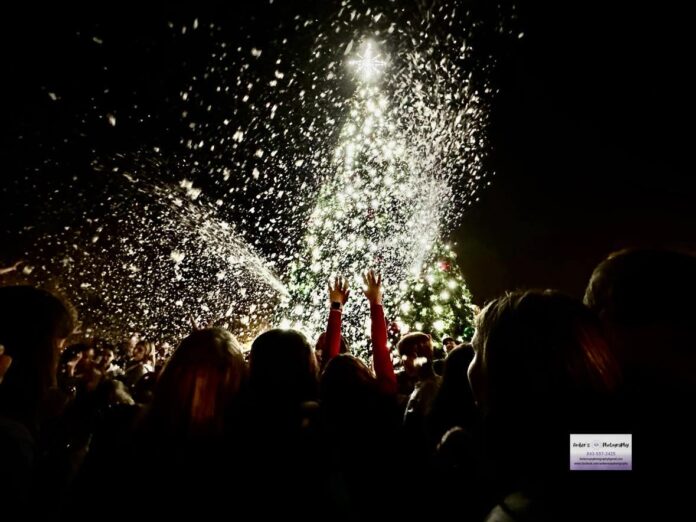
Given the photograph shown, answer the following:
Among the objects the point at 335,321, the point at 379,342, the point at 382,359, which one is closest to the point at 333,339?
the point at 335,321

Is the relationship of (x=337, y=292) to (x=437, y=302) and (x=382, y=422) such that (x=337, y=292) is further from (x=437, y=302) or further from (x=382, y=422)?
(x=437, y=302)

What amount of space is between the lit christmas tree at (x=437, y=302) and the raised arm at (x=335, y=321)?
20.4 metres

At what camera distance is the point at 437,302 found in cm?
2648

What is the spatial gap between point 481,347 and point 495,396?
0.77 ft

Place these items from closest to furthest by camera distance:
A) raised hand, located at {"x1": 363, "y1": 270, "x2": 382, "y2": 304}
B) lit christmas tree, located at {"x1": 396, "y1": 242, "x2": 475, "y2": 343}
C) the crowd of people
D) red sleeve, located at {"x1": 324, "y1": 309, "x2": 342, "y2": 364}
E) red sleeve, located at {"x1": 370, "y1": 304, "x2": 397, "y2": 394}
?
the crowd of people → red sleeve, located at {"x1": 370, "y1": 304, "x2": 397, "y2": 394} → red sleeve, located at {"x1": 324, "y1": 309, "x2": 342, "y2": 364} → raised hand, located at {"x1": 363, "y1": 270, "x2": 382, "y2": 304} → lit christmas tree, located at {"x1": 396, "y1": 242, "x2": 475, "y2": 343}

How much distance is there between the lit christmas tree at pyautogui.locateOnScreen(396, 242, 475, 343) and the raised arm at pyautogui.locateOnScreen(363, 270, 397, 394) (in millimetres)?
20800

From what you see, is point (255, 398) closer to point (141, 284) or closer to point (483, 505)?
point (483, 505)

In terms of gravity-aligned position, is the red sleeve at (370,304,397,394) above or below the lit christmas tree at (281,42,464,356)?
below

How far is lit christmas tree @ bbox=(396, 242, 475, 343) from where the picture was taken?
25.8 m

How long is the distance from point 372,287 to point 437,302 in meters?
22.4

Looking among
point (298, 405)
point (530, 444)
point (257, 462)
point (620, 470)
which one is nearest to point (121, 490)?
point (257, 462)

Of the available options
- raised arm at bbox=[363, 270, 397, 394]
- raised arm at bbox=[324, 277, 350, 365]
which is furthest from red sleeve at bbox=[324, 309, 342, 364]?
raised arm at bbox=[363, 270, 397, 394]

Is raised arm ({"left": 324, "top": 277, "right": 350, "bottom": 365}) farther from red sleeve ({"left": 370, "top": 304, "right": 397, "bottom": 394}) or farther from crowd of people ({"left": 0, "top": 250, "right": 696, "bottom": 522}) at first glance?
crowd of people ({"left": 0, "top": 250, "right": 696, "bottom": 522})

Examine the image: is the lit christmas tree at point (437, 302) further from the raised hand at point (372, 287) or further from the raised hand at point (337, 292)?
the raised hand at point (372, 287)
